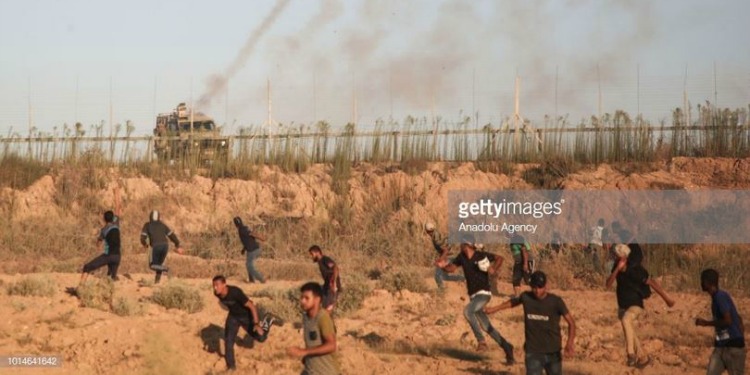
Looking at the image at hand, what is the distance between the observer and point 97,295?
20.0 m

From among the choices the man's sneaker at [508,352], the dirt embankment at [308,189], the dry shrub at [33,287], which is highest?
the dirt embankment at [308,189]

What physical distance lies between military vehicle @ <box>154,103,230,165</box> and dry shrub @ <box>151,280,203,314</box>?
1350 centimetres

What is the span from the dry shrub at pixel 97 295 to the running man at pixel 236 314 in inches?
192

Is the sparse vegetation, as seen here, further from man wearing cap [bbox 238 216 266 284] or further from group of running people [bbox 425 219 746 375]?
man wearing cap [bbox 238 216 266 284]

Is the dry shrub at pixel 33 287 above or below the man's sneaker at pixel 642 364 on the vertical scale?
above

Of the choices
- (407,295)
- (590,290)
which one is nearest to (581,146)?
(590,290)

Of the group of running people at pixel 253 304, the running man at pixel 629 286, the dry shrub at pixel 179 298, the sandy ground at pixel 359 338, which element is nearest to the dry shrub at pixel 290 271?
the group of running people at pixel 253 304

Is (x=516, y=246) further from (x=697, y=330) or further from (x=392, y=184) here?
(x=392, y=184)

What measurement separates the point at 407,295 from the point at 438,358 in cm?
450

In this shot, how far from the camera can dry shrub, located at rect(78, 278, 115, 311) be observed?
19906 mm

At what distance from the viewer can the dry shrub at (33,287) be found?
2048 centimetres

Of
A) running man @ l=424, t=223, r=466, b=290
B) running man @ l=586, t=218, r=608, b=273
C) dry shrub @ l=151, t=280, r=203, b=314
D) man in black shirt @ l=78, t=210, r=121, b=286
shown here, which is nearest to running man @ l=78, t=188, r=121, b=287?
man in black shirt @ l=78, t=210, r=121, b=286

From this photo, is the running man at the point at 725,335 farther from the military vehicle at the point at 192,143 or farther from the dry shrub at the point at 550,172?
the military vehicle at the point at 192,143

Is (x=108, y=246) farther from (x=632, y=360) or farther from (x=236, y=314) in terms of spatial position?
→ (x=632, y=360)
